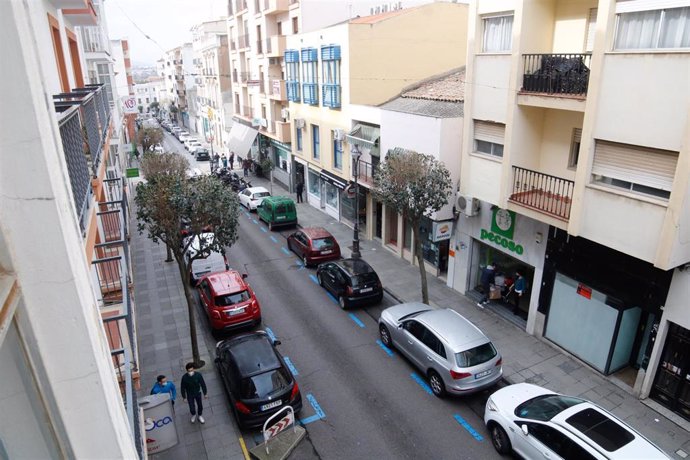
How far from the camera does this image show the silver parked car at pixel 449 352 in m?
10.9

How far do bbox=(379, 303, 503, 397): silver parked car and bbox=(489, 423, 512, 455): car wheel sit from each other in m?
1.17

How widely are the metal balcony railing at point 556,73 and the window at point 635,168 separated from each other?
61.3 inches

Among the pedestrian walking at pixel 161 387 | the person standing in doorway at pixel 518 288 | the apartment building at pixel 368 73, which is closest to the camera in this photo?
the pedestrian walking at pixel 161 387

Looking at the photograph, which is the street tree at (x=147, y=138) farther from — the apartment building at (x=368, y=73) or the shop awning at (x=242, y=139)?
the apartment building at (x=368, y=73)

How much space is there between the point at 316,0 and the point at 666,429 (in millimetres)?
26424

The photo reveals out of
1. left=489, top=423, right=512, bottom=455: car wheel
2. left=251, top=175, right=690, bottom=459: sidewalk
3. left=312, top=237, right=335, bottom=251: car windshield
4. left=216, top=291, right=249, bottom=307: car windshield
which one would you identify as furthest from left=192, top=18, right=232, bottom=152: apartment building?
left=489, top=423, right=512, bottom=455: car wheel

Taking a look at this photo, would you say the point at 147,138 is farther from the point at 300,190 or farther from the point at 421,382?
the point at 421,382

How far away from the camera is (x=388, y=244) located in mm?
21734

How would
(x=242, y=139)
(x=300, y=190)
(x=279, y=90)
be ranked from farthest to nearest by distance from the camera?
(x=242, y=139) → (x=279, y=90) → (x=300, y=190)

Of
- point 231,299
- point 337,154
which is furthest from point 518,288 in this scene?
point 337,154

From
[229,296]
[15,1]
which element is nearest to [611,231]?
[229,296]

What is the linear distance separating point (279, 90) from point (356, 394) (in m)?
23.3

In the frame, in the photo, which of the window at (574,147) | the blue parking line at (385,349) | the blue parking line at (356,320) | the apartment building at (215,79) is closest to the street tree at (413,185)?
the window at (574,147)

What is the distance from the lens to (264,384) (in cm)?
1027
